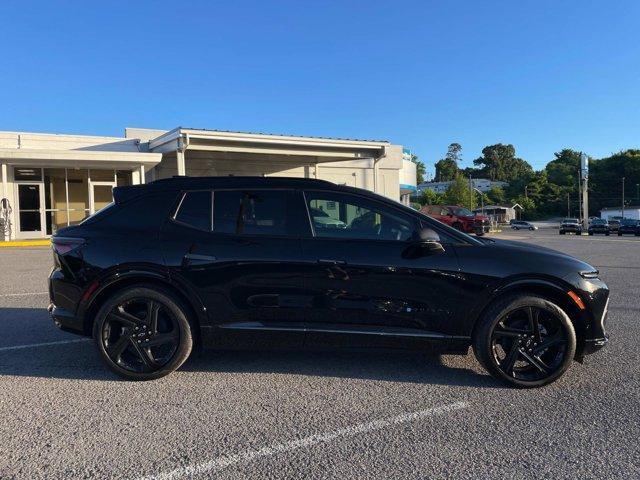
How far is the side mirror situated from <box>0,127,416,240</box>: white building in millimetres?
17118

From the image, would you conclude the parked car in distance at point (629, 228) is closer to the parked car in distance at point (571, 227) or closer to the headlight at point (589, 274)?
the parked car in distance at point (571, 227)

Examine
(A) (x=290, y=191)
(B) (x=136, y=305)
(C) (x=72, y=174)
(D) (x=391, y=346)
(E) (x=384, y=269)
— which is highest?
(C) (x=72, y=174)

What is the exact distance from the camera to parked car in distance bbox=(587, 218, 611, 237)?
143 ft

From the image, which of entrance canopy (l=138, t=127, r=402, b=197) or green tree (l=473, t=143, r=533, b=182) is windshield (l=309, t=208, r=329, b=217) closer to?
entrance canopy (l=138, t=127, r=402, b=197)

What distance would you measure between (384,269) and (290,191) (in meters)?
1.09

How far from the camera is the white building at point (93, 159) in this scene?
67.2 feet

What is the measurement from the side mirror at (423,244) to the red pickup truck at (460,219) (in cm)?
2136

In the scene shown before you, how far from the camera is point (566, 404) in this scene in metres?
3.85

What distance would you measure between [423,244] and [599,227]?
154 feet

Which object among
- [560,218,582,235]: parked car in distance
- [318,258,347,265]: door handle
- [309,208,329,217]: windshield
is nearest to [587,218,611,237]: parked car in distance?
[560,218,582,235]: parked car in distance

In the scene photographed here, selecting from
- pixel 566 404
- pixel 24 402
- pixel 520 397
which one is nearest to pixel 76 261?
pixel 24 402

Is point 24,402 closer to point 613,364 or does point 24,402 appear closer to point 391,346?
point 391,346

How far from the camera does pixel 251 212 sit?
4.46m

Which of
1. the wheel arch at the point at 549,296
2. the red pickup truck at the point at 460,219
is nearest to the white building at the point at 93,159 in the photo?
the red pickup truck at the point at 460,219
